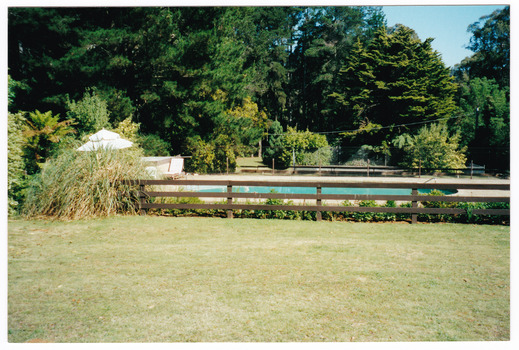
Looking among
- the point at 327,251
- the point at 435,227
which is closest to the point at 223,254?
the point at 327,251

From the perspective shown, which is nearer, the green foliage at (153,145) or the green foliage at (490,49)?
the green foliage at (153,145)

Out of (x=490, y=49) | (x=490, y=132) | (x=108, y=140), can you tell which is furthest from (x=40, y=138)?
(x=490, y=49)

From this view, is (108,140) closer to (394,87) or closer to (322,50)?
(394,87)

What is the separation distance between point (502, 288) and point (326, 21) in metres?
44.8

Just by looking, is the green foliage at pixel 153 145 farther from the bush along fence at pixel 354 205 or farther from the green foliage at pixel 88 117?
the bush along fence at pixel 354 205

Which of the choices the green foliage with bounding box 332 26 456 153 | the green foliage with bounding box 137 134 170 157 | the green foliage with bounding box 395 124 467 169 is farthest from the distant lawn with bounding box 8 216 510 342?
the green foliage with bounding box 332 26 456 153


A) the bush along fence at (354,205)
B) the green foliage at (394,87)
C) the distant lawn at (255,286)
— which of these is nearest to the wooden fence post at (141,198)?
the bush along fence at (354,205)

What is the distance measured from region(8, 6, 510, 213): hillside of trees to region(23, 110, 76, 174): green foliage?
0.04 meters

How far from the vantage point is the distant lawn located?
3.59 metres

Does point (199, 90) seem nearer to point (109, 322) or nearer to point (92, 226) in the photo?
point (92, 226)

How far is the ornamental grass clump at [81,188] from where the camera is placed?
29.0 ft

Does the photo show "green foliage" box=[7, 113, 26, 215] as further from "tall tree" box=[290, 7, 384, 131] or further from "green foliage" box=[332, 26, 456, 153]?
"tall tree" box=[290, 7, 384, 131]

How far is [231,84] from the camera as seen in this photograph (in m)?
27.0

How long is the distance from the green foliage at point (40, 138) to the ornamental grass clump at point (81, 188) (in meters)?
2.06
